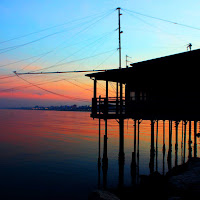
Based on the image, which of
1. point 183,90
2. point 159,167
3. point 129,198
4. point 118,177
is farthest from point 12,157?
point 183,90

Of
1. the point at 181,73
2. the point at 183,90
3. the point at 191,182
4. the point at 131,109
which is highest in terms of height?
the point at 181,73

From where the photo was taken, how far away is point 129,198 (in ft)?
54.6

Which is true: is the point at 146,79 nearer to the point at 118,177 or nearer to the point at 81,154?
the point at 118,177

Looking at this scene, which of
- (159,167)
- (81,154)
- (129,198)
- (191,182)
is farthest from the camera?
(81,154)

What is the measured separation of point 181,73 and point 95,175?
50.5ft

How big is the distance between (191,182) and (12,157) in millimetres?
31827

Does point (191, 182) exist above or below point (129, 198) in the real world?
above

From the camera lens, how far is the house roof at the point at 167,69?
18.0 meters

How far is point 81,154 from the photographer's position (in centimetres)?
3988

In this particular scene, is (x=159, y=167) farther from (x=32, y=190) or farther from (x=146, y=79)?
(x=32, y=190)

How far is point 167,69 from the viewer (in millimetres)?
18875

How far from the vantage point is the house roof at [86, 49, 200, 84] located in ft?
59.1

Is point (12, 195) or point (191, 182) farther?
point (12, 195)

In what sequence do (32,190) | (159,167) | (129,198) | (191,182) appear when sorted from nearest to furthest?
(191,182) < (129,198) < (32,190) < (159,167)
